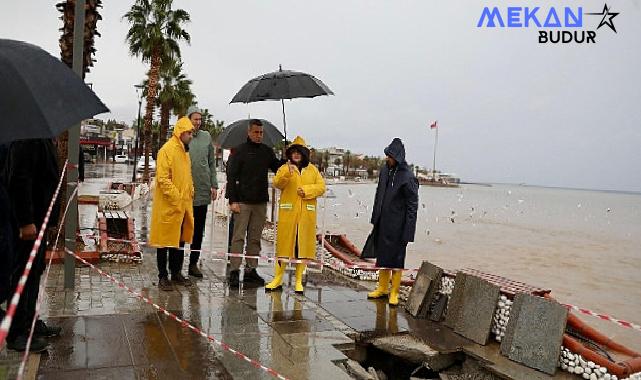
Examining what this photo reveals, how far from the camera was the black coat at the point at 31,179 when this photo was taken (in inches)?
141

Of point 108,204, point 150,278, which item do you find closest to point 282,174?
point 150,278

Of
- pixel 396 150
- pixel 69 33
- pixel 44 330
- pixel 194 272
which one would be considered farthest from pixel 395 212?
pixel 69 33

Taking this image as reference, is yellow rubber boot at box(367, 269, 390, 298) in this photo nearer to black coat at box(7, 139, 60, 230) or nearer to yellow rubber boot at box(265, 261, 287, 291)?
yellow rubber boot at box(265, 261, 287, 291)

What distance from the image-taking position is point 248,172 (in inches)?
246

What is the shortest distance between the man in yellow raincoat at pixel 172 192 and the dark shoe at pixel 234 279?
77 cm

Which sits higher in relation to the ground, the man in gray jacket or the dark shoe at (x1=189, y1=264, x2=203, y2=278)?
the man in gray jacket

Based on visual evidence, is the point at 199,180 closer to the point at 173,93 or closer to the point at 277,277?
the point at 277,277

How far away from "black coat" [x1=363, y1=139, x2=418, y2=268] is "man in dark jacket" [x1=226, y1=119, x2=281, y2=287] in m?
1.49

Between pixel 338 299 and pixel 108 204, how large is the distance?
10455 millimetres

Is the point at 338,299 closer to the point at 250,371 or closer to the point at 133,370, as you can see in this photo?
the point at 250,371

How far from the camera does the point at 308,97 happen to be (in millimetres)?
6508

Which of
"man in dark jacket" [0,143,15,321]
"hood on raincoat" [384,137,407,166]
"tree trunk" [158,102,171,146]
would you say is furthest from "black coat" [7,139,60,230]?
"tree trunk" [158,102,171,146]

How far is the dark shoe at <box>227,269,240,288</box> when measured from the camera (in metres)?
6.32

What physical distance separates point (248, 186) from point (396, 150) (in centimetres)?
194
